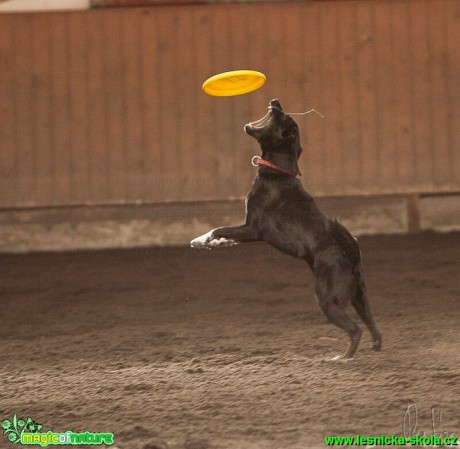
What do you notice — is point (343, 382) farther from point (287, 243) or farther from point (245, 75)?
point (245, 75)

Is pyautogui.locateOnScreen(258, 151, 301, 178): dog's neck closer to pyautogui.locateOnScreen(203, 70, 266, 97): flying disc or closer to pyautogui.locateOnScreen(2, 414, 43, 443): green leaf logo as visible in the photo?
pyautogui.locateOnScreen(203, 70, 266, 97): flying disc

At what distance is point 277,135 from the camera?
477 centimetres

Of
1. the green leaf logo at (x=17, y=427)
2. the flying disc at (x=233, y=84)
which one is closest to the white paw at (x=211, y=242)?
the flying disc at (x=233, y=84)

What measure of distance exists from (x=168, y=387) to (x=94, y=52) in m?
5.70

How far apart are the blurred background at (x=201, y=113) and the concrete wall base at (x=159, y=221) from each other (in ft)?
0.05

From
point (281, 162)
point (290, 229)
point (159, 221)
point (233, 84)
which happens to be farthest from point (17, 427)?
point (159, 221)

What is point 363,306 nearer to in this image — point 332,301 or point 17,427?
point 332,301

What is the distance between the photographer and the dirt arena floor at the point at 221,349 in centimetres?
398

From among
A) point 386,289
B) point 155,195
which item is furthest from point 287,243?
point 155,195

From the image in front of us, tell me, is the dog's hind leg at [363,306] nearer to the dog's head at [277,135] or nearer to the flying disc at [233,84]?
the dog's head at [277,135]

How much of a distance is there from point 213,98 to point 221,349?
459cm

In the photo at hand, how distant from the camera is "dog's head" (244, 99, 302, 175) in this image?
476 centimetres

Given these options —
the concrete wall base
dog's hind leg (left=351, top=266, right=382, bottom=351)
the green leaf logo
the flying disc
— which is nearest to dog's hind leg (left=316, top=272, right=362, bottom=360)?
dog's hind leg (left=351, top=266, right=382, bottom=351)

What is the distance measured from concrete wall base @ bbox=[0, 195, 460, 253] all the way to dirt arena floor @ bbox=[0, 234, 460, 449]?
343 millimetres
